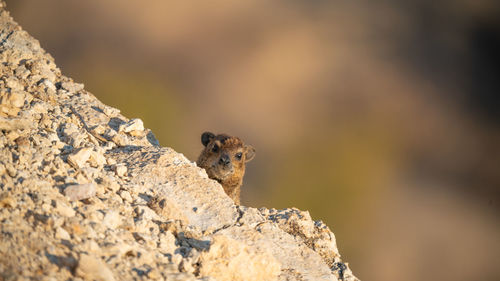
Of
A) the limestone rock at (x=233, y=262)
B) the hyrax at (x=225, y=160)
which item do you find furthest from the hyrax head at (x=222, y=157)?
the limestone rock at (x=233, y=262)

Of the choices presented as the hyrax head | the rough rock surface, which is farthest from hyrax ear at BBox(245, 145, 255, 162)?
the rough rock surface

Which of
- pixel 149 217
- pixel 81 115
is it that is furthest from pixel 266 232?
pixel 81 115

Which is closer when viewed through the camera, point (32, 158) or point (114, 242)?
point (114, 242)

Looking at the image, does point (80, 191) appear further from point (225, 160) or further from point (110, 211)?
point (225, 160)

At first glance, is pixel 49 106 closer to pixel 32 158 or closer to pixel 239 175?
pixel 32 158

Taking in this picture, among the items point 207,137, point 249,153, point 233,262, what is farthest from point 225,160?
point 233,262

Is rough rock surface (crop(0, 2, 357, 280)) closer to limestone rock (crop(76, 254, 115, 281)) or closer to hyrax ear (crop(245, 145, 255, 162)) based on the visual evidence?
limestone rock (crop(76, 254, 115, 281))

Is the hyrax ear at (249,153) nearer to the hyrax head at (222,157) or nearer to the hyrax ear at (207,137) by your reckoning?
the hyrax head at (222,157)
